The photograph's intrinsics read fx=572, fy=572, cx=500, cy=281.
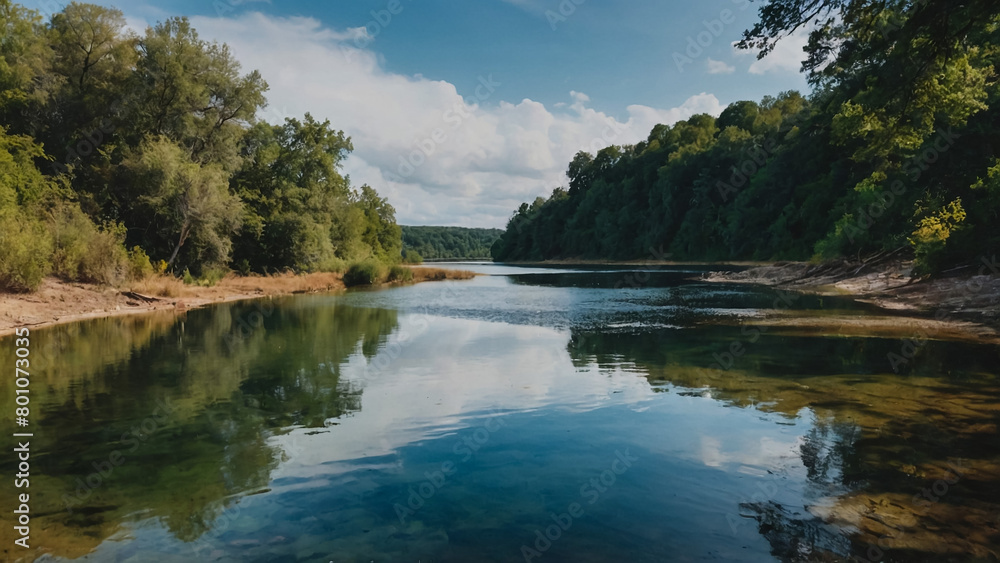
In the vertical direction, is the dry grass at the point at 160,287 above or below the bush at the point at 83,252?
below

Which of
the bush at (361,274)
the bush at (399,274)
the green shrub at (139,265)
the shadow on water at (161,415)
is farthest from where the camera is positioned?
the bush at (399,274)

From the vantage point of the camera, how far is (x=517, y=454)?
8.48 metres

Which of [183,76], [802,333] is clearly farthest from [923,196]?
[183,76]

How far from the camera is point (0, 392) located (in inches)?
464

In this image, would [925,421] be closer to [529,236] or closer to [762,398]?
[762,398]

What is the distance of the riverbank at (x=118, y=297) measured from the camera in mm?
22422

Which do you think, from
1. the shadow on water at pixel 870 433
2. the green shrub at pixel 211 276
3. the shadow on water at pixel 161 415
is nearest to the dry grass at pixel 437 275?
the green shrub at pixel 211 276

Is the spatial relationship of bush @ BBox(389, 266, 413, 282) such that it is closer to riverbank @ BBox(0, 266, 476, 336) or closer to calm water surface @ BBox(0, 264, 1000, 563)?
riverbank @ BBox(0, 266, 476, 336)

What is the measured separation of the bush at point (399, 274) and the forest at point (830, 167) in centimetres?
4024

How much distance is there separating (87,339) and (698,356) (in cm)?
1947

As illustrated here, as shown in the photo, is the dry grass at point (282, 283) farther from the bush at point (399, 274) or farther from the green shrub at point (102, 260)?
the green shrub at point (102, 260)

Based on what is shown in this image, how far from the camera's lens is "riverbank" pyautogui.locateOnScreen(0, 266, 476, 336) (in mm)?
22422

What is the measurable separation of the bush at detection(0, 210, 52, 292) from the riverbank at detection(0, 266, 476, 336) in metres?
0.55

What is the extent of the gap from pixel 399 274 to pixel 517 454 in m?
53.9
